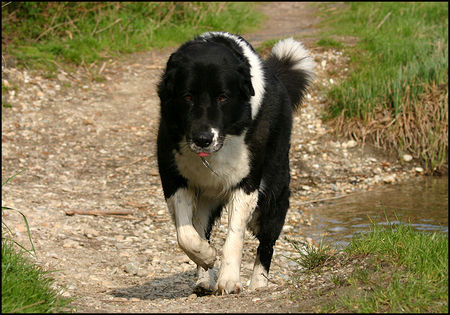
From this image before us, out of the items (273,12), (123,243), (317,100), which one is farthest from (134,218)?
(273,12)

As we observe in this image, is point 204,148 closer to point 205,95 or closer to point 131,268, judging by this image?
point 205,95

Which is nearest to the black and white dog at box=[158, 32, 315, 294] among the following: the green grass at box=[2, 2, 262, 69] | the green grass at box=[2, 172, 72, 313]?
the green grass at box=[2, 172, 72, 313]

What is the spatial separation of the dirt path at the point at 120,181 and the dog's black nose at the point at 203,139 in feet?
2.74

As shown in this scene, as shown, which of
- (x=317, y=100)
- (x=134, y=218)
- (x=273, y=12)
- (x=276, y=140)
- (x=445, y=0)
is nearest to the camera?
(x=276, y=140)

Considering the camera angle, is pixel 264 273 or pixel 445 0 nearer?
pixel 264 273

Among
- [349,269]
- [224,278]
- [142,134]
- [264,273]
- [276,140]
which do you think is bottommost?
[142,134]

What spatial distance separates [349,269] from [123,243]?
250cm

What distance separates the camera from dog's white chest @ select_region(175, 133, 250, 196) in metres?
3.85

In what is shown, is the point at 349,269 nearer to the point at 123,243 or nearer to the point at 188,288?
the point at 188,288

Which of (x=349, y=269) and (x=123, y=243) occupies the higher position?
(x=349, y=269)

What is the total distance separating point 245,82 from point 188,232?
0.94m

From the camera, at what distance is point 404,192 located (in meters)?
7.27

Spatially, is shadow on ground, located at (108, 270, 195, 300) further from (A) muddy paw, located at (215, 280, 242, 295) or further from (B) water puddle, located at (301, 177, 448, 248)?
(B) water puddle, located at (301, 177, 448, 248)

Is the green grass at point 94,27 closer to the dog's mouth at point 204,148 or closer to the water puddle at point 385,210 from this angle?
the water puddle at point 385,210
